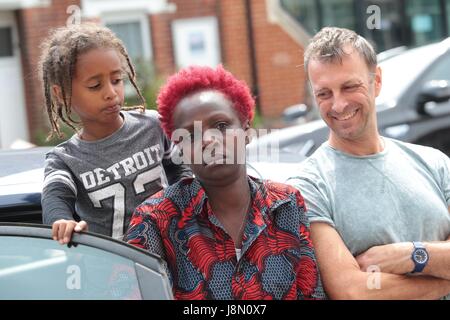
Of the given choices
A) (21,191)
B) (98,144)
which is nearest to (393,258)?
(98,144)

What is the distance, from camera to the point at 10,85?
1152 centimetres

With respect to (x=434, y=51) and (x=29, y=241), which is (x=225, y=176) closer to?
(x=29, y=241)

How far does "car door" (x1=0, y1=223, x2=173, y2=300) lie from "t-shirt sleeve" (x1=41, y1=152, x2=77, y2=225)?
0.61 feet

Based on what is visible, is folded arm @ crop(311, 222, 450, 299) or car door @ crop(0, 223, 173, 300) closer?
car door @ crop(0, 223, 173, 300)

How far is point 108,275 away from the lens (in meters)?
2.35

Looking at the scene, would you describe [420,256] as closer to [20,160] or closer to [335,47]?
[335,47]

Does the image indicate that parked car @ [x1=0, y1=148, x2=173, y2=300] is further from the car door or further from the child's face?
the child's face

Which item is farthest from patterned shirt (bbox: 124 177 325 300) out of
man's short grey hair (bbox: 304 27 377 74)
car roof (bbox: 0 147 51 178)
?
car roof (bbox: 0 147 51 178)

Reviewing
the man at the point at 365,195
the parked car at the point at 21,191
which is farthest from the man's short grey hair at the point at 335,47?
the parked car at the point at 21,191

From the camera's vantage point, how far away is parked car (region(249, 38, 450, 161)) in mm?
6594

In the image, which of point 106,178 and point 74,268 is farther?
point 106,178

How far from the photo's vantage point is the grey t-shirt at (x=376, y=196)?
264cm

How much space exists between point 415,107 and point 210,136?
180 inches

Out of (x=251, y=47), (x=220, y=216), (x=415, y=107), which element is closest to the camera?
(x=220, y=216)
